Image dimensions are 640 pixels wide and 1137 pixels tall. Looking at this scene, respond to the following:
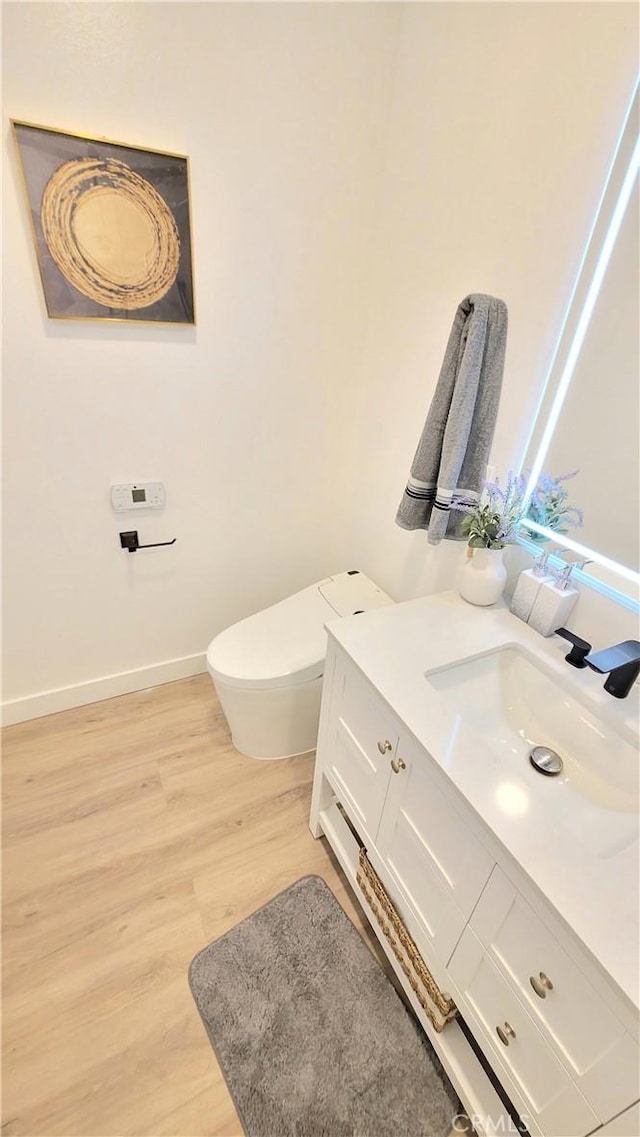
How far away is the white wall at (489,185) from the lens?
3.10ft

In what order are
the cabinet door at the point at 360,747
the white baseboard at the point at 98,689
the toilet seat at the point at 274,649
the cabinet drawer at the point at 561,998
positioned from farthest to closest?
the white baseboard at the point at 98,689 → the toilet seat at the point at 274,649 → the cabinet door at the point at 360,747 → the cabinet drawer at the point at 561,998

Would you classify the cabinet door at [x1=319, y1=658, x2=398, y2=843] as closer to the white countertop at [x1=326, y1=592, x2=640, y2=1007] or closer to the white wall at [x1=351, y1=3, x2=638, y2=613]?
the white countertop at [x1=326, y1=592, x2=640, y2=1007]

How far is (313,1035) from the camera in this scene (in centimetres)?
108

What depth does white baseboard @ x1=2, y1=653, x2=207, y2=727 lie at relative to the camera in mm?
1721

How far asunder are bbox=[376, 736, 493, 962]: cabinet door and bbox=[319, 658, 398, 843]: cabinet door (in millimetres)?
40

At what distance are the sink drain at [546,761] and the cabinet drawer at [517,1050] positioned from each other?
12.3 inches

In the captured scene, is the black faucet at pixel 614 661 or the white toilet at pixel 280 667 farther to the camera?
the white toilet at pixel 280 667

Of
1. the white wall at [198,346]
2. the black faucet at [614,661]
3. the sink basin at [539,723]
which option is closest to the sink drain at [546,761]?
the sink basin at [539,723]

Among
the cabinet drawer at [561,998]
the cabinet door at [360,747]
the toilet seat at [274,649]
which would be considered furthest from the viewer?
the toilet seat at [274,649]

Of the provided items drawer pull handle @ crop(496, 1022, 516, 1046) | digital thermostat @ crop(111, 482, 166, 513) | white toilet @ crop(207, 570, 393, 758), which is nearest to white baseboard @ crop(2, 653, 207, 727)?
white toilet @ crop(207, 570, 393, 758)

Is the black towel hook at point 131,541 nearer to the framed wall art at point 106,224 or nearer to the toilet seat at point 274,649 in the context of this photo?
the toilet seat at point 274,649

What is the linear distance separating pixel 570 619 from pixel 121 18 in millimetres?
1726

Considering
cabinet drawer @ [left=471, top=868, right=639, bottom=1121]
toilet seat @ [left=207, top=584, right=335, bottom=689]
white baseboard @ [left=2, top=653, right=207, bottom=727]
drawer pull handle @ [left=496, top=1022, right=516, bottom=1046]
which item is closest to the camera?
cabinet drawer @ [left=471, top=868, right=639, bottom=1121]

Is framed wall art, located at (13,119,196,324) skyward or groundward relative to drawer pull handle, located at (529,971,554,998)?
skyward
